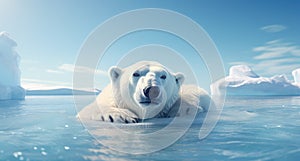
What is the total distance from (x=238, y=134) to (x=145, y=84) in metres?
1.76

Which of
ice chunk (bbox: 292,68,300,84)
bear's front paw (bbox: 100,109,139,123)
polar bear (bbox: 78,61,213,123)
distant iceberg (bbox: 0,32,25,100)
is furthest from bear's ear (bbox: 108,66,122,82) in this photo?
ice chunk (bbox: 292,68,300,84)

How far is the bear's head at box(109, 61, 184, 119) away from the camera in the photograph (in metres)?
4.74

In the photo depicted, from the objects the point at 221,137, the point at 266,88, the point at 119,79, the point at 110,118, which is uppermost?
the point at 266,88

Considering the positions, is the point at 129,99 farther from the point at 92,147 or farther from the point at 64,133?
the point at 92,147

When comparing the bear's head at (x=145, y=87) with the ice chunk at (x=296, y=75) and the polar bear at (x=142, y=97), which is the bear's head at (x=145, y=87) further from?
the ice chunk at (x=296, y=75)

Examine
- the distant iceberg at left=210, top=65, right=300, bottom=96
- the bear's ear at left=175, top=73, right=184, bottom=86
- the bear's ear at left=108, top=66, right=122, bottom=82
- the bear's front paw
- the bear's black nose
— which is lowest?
the bear's front paw

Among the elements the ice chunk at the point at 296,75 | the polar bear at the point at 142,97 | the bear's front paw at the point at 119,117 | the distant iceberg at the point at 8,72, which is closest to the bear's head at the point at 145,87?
the polar bear at the point at 142,97

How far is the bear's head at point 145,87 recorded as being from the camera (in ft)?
15.6

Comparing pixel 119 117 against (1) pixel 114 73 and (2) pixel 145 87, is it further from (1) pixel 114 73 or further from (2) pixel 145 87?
(1) pixel 114 73

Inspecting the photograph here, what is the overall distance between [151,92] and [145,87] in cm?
14

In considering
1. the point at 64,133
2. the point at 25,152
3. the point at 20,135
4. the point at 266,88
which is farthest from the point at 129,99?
the point at 266,88

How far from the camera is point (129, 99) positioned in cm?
530

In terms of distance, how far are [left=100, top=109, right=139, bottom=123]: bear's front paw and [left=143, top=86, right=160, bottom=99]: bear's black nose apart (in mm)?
632

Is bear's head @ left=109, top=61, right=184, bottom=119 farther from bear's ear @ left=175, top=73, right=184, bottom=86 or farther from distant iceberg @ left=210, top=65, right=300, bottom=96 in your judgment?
distant iceberg @ left=210, top=65, right=300, bottom=96
